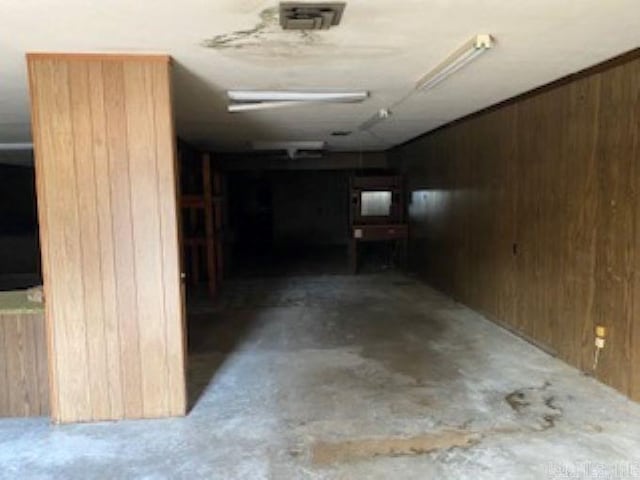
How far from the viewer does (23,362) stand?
3.13 meters

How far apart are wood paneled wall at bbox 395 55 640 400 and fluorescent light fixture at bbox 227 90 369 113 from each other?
163 centimetres

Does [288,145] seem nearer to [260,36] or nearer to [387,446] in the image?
[260,36]

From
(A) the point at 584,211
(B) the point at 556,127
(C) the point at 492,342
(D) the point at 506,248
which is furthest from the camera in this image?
(D) the point at 506,248

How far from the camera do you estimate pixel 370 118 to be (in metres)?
5.87

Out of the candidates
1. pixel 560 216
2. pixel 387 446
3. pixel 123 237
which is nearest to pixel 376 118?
pixel 560 216

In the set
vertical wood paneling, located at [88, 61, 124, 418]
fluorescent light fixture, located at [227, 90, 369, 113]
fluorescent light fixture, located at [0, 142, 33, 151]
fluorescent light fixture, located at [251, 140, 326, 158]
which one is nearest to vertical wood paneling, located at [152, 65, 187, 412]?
vertical wood paneling, located at [88, 61, 124, 418]

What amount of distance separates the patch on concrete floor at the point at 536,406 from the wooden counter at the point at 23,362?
3.03 metres

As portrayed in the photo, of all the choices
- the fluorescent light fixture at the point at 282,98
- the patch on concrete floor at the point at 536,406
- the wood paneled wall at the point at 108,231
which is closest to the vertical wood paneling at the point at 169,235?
the wood paneled wall at the point at 108,231

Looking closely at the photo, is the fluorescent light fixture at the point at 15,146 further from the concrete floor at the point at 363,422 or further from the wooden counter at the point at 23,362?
the wooden counter at the point at 23,362

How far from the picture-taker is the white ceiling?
2352mm

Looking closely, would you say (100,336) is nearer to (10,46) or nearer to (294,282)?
(10,46)

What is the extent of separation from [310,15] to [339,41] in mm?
479

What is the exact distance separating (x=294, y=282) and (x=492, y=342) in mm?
3924

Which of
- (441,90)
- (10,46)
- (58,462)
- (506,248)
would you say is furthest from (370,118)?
(58,462)
